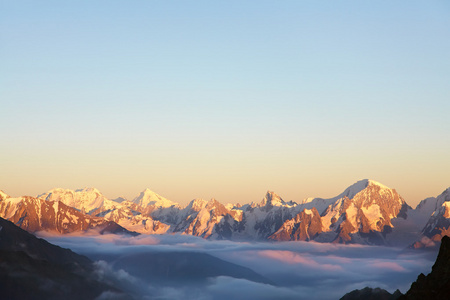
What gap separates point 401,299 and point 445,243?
16540 mm

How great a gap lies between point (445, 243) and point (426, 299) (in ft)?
48.7

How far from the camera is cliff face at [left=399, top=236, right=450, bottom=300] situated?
12338 centimetres

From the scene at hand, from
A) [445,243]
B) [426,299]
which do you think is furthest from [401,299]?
[445,243]

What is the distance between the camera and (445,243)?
132 meters

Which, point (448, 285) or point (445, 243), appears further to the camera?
point (445, 243)

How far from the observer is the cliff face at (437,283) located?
4857 inches

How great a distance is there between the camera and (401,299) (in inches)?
5187

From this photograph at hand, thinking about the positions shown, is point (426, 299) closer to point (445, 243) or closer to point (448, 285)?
point (448, 285)

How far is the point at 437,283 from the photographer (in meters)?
126

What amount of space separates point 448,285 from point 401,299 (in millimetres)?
12636

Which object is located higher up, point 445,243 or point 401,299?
point 445,243

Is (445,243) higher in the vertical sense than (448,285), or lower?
higher

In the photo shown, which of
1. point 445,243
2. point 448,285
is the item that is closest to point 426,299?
point 448,285

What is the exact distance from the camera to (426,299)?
12506 centimetres
